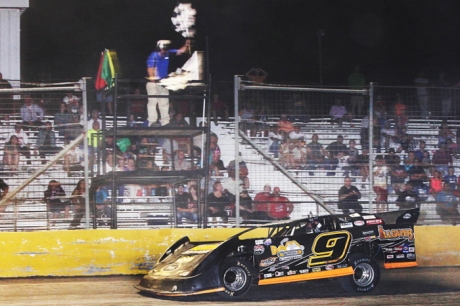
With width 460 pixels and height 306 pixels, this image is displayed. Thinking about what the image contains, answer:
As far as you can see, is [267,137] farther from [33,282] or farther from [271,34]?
[271,34]

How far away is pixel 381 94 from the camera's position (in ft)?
41.3

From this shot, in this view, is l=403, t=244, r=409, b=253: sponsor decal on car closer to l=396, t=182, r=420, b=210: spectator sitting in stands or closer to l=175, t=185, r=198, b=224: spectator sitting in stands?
l=396, t=182, r=420, b=210: spectator sitting in stands

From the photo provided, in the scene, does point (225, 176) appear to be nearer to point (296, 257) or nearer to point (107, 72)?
point (107, 72)

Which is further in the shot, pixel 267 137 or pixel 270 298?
pixel 267 137

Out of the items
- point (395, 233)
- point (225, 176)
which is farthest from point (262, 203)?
point (395, 233)

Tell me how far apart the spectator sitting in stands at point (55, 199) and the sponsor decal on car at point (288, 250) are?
439 centimetres

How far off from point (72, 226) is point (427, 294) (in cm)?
584

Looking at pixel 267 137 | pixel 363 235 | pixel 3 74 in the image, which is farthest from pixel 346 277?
pixel 3 74

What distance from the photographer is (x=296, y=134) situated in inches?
480

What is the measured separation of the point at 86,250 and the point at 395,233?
4900 mm

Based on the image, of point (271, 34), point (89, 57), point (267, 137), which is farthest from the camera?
point (271, 34)

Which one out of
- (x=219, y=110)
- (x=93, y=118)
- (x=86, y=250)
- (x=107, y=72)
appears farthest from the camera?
(x=219, y=110)

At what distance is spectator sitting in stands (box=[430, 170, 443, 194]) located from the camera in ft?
41.0

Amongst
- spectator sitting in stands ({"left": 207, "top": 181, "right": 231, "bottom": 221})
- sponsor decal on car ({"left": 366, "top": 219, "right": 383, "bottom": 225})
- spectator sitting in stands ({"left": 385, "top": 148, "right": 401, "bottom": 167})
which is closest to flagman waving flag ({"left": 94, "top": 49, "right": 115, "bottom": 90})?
spectator sitting in stands ({"left": 207, "top": 181, "right": 231, "bottom": 221})
